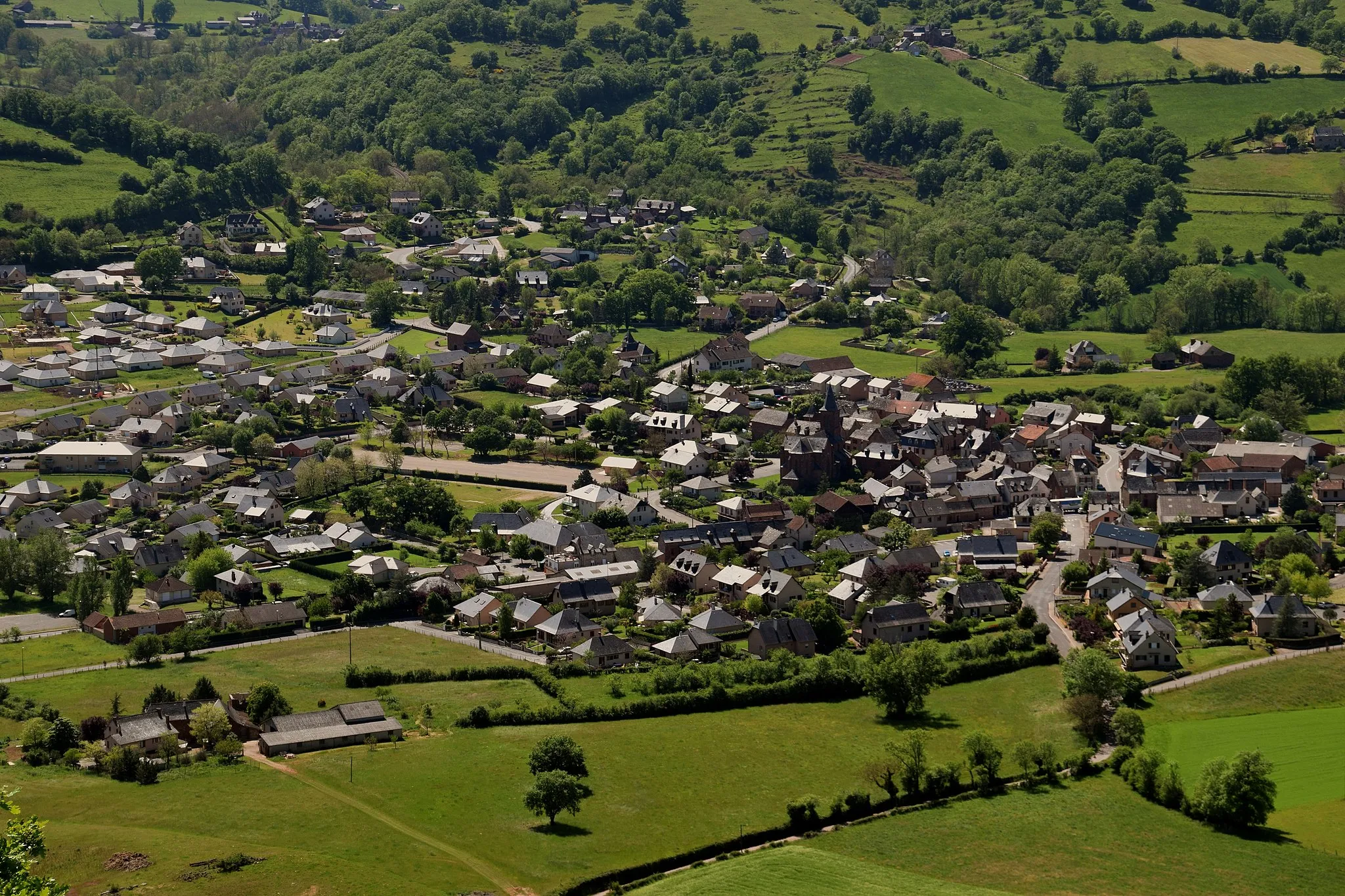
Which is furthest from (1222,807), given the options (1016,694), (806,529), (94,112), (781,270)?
(94,112)

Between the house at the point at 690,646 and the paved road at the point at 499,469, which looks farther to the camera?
the paved road at the point at 499,469

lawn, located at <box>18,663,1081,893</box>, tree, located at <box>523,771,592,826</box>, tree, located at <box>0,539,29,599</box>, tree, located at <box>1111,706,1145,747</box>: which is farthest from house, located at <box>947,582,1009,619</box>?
tree, located at <box>0,539,29,599</box>

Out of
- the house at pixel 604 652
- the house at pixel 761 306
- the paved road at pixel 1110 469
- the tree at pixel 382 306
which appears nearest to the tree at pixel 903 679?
the house at pixel 604 652

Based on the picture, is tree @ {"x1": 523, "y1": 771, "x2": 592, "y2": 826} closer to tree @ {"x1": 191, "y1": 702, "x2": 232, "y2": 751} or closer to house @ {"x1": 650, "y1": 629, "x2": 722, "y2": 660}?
tree @ {"x1": 191, "y1": 702, "x2": 232, "y2": 751}

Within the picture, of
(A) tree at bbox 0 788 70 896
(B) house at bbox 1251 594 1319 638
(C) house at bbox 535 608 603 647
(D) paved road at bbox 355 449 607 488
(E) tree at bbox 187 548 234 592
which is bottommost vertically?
(E) tree at bbox 187 548 234 592

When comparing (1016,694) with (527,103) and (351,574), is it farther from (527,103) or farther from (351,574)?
(527,103)

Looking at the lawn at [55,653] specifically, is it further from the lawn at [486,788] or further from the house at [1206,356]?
the house at [1206,356]
